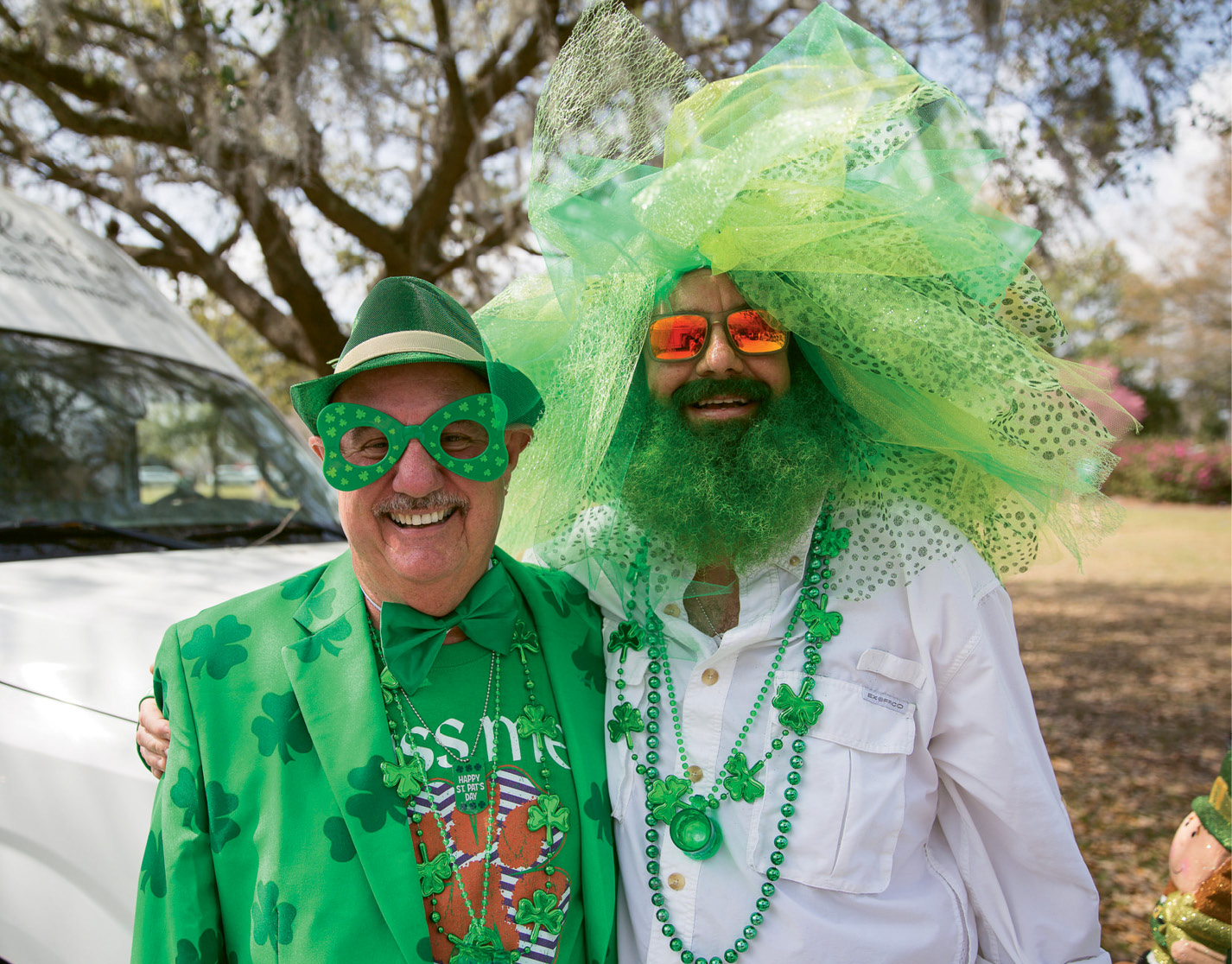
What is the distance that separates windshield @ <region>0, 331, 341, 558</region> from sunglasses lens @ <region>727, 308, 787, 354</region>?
2.14m

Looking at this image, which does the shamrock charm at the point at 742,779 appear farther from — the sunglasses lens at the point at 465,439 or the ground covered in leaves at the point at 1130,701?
the ground covered in leaves at the point at 1130,701

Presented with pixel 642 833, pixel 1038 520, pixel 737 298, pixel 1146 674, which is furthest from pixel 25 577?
pixel 1146 674

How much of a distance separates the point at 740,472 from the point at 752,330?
30cm

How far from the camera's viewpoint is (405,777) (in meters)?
1.66

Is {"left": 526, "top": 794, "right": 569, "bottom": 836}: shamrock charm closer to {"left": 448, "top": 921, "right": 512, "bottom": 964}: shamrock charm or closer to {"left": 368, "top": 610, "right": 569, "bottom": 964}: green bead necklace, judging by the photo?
{"left": 368, "top": 610, "right": 569, "bottom": 964}: green bead necklace

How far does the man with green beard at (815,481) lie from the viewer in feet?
5.66

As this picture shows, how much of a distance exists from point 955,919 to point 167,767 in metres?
1.54

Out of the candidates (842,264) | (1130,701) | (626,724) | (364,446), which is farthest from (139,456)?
(1130,701)

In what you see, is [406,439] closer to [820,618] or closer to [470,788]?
[470,788]

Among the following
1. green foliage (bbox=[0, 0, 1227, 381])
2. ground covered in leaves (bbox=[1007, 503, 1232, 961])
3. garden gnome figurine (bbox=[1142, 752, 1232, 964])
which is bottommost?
ground covered in leaves (bbox=[1007, 503, 1232, 961])

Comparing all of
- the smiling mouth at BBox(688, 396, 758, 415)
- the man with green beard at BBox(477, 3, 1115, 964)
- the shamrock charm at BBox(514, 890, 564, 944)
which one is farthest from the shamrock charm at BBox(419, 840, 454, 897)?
the smiling mouth at BBox(688, 396, 758, 415)

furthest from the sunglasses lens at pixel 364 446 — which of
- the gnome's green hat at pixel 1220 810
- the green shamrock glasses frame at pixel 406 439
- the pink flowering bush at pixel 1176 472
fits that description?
the pink flowering bush at pixel 1176 472

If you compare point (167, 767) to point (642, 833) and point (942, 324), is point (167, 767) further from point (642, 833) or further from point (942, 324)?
point (942, 324)

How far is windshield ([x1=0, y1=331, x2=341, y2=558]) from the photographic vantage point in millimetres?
3141
